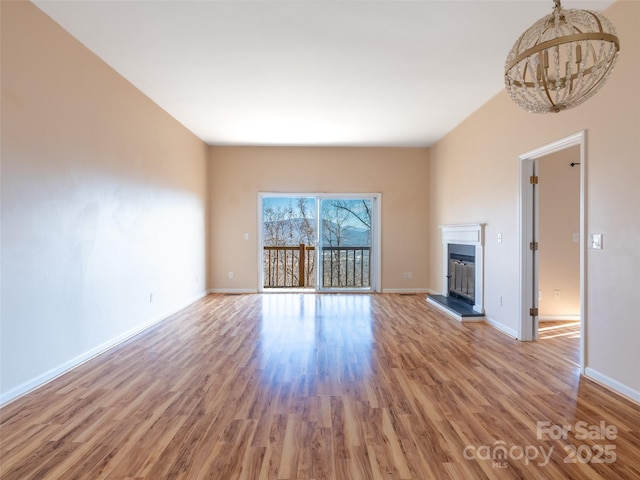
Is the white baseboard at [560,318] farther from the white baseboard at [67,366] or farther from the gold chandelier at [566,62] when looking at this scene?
the white baseboard at [67,366]

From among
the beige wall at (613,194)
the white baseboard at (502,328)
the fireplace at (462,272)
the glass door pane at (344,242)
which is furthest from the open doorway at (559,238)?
the glass door pane at (344,242)

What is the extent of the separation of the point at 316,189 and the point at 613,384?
5034mm

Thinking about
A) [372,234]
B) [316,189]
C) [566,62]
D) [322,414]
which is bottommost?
[322,414]

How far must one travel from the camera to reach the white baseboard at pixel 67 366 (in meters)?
2.24

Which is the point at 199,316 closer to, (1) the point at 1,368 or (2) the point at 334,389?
(1) the point at 1,368

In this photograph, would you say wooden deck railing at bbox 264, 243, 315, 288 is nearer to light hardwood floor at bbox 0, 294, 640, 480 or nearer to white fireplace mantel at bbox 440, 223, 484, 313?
white fireplace mantel at bbox 440, 223, 484, 313

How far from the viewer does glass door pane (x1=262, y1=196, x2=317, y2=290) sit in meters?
7.10

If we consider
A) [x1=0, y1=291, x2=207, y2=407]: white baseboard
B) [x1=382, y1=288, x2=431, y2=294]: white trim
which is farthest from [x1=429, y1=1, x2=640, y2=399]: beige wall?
[x1=0, y1=291, x2=207, y2=407]: white baseboard

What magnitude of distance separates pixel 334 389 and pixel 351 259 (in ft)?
14.6

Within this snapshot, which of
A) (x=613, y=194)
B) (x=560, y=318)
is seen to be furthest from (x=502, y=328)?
(x=613, y=194)

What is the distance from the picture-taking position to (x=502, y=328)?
3.93 metres

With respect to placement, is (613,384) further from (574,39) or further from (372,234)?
(372,234)

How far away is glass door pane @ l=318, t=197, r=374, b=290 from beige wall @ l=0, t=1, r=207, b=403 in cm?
304

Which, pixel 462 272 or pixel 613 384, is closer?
pixel 613 384
